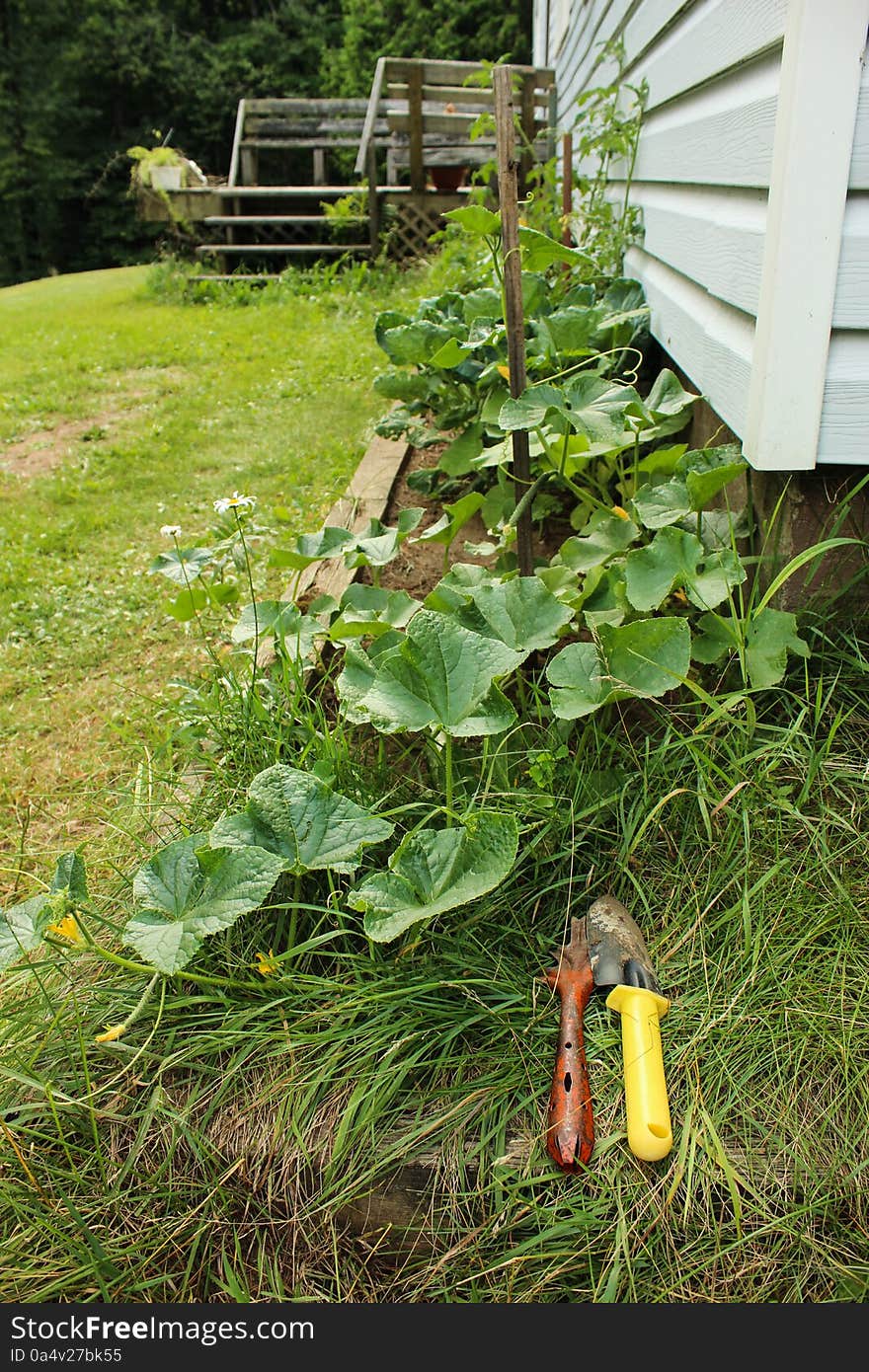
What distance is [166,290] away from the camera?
7934 millimetres

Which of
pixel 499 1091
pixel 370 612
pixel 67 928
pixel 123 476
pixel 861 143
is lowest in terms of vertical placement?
pixel 499 1091

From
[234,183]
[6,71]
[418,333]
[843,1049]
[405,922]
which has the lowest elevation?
[843,1049]

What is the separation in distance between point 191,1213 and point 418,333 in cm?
197

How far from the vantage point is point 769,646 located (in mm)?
1474

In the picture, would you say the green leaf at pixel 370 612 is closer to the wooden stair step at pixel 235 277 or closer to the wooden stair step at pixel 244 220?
the wooden stair step at pixel 235 277

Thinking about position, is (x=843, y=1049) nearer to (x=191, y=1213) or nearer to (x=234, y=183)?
(x=191, y=1213)

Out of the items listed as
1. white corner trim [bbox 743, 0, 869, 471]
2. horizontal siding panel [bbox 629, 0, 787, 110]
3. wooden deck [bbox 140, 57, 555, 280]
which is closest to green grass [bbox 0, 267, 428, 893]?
wooden deck [bbox 140, 57, 555, 280]

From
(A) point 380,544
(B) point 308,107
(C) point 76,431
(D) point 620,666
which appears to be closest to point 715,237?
(A) point 380,544

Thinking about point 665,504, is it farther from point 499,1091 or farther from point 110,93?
point 110,93

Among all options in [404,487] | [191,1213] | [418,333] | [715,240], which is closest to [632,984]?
[191,1213]

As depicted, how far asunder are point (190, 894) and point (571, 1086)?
0.54 meters

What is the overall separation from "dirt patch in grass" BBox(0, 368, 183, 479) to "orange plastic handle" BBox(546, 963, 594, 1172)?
11.1ft

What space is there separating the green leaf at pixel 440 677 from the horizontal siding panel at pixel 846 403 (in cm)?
61

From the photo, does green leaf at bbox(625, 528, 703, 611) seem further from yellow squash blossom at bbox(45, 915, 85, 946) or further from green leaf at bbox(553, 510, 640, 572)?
yellow squash blossom at bbox(45, 915, 85, 946)
